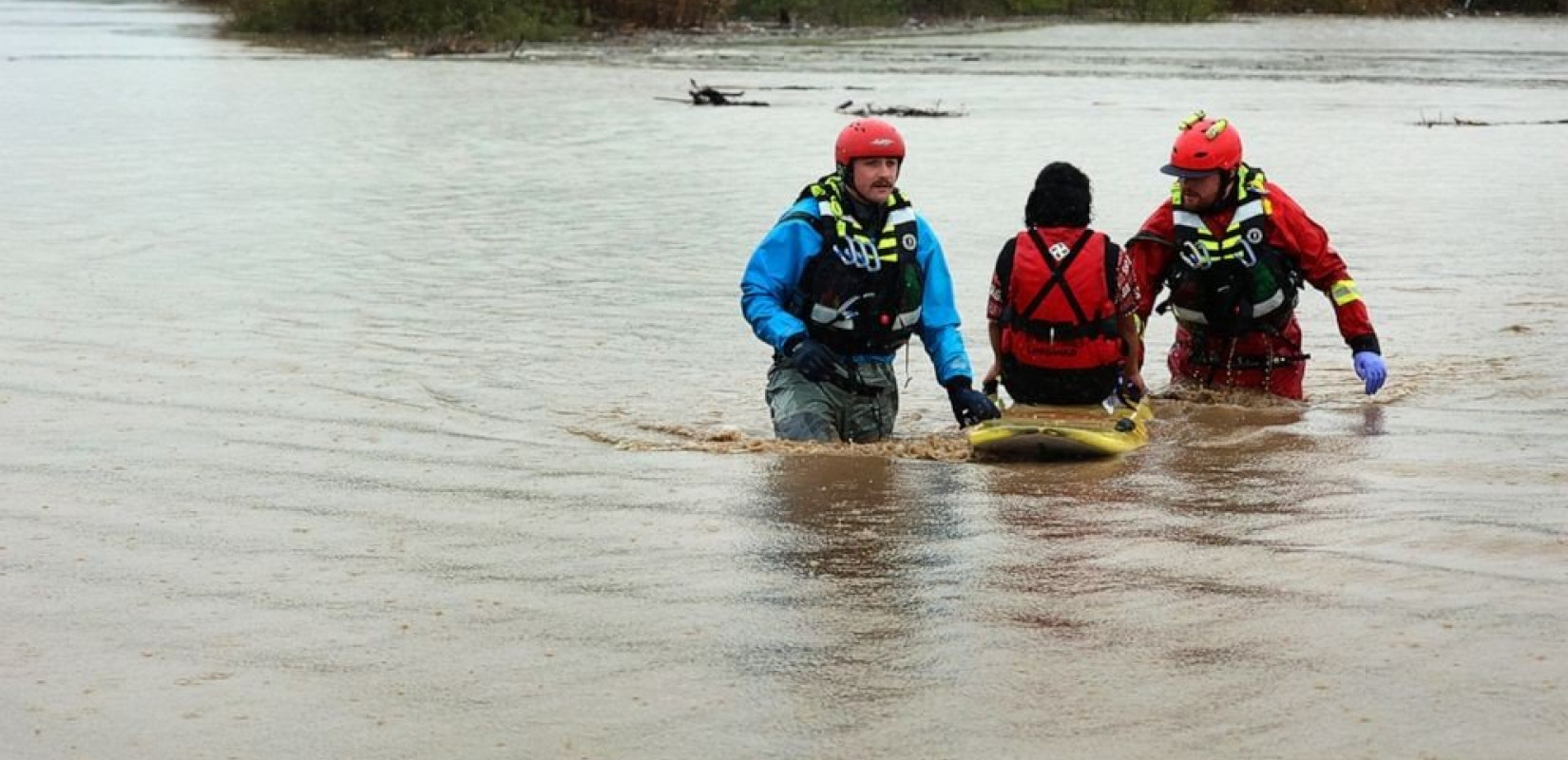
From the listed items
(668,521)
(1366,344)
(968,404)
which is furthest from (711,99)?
(668,521)

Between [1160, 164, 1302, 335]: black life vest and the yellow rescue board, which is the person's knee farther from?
[1160, 164, 1302, 335]: black life vest

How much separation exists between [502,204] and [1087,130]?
32.3 feet

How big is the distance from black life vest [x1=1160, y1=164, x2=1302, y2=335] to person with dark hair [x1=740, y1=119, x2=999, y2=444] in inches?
46.4

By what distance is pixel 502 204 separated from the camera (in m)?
18.6

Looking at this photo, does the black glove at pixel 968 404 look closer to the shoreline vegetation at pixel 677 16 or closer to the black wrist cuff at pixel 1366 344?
the black wrist cuff at pixel 1366 344

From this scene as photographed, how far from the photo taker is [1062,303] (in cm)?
812

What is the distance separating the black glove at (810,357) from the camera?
807 cm

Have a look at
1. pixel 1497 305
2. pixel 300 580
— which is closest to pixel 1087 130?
pixel 1497 305

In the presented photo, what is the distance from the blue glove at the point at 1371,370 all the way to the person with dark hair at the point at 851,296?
1.75m

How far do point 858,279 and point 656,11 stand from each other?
47967 millimetres

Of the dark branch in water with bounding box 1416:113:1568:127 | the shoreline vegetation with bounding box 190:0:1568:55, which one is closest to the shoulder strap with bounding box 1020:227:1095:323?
the dark branch in water with bounding box 1416:113:1568:127

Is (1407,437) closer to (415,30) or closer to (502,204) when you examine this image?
(502,204)

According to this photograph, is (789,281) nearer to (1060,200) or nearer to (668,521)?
(1060,200)

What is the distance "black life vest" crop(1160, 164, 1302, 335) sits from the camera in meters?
8.95
